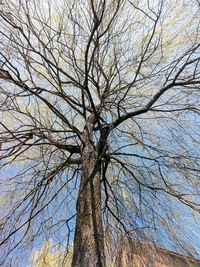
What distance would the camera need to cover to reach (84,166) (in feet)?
8.78

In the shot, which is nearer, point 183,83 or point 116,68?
point 183,83

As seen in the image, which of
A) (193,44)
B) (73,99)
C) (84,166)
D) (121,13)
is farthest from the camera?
(73,99)

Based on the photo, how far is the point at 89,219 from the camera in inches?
91.5

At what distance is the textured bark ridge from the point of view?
2.14m

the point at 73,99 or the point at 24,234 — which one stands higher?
the point at 73,99

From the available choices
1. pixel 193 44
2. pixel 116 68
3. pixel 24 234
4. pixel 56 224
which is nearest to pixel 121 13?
pixel 116 68

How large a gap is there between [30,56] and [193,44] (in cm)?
140

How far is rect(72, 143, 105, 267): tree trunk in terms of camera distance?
84.2 inches

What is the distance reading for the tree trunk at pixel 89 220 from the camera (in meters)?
2.14

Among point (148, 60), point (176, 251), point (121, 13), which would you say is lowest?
point (176, 251)

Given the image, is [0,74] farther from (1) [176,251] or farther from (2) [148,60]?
(1) [176,251]

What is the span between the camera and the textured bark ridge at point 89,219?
84.2 inches

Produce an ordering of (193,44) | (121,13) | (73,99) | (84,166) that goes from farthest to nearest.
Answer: (73,99) → (121,13) → (193,44) → (84,166)

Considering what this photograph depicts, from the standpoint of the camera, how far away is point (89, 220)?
7.61 feet
